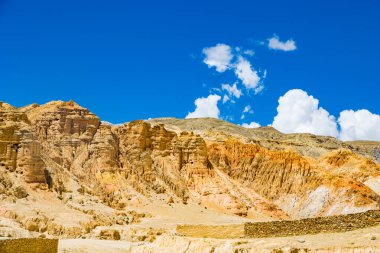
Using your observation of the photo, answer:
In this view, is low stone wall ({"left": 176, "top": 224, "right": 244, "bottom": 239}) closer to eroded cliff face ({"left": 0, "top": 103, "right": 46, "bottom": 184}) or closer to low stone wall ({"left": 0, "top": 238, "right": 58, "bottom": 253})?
low stone wall ({"left": 0, "top": 238, "right": 58, "bottom": 253})

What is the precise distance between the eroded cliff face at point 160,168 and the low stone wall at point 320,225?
2818 centimetres

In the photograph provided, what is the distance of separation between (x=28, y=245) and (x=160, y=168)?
44.3 m

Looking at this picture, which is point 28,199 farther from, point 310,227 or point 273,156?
point 273,156

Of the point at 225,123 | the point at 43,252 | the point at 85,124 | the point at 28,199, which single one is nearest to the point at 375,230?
the point at 43,252

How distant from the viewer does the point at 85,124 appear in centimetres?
6650

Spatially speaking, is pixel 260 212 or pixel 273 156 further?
pixel 273 156

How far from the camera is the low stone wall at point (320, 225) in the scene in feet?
77.6

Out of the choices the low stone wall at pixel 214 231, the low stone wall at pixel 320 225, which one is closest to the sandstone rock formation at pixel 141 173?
the low stone wall at pixel 214 231

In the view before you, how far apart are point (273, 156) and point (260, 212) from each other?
1814 centimetres

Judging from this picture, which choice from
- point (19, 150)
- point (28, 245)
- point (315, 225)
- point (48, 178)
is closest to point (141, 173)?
point (48, 178)

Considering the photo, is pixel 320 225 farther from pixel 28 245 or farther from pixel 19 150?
pixel 19 150

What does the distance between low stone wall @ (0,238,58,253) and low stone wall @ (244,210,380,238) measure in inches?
367

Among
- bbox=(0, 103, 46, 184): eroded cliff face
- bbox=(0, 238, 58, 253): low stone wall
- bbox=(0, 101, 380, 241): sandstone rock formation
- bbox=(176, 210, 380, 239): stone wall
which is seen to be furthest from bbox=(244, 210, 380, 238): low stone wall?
bbox=(0, 103, 46, 184): eroded cliff face

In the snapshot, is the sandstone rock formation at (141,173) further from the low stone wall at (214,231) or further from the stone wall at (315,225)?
the stone wall at (315,225)
